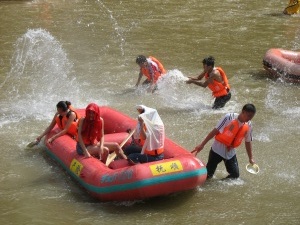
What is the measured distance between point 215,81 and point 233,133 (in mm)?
3045

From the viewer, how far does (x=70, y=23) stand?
16.7 meters

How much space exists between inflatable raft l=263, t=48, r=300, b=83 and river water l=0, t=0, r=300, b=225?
0.81 feet

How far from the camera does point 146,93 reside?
11.0m

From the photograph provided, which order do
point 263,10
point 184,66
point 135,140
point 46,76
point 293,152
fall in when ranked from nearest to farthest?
1. point 135,140
2. point 293,152
3. point 46,76
4. point 184,66
5. point 263,10

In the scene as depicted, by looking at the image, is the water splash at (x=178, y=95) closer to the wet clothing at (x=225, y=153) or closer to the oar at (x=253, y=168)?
the wet clothing at (x=225, y=153)

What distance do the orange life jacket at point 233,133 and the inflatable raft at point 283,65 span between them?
5.16 m

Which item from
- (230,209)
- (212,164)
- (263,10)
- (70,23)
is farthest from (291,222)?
(263,10)

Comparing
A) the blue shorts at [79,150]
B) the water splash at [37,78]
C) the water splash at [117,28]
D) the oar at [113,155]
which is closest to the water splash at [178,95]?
the water splash at [37,78]

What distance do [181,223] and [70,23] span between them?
11.2 meters

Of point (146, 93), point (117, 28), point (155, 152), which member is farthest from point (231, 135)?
point (117, 28)

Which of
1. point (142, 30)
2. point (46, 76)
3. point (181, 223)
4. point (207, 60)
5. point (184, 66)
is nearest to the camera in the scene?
point (181, 223)

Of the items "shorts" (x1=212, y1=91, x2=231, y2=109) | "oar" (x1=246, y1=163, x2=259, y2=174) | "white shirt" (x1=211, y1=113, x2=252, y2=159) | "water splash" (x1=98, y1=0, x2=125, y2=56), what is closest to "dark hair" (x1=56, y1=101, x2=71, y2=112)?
"white shirt" (x1=211, y1=113, x2=252, y2=159)

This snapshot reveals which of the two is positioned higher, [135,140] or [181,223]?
[135,140]

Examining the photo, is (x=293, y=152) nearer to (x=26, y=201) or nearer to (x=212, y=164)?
(x=212, y=164)
